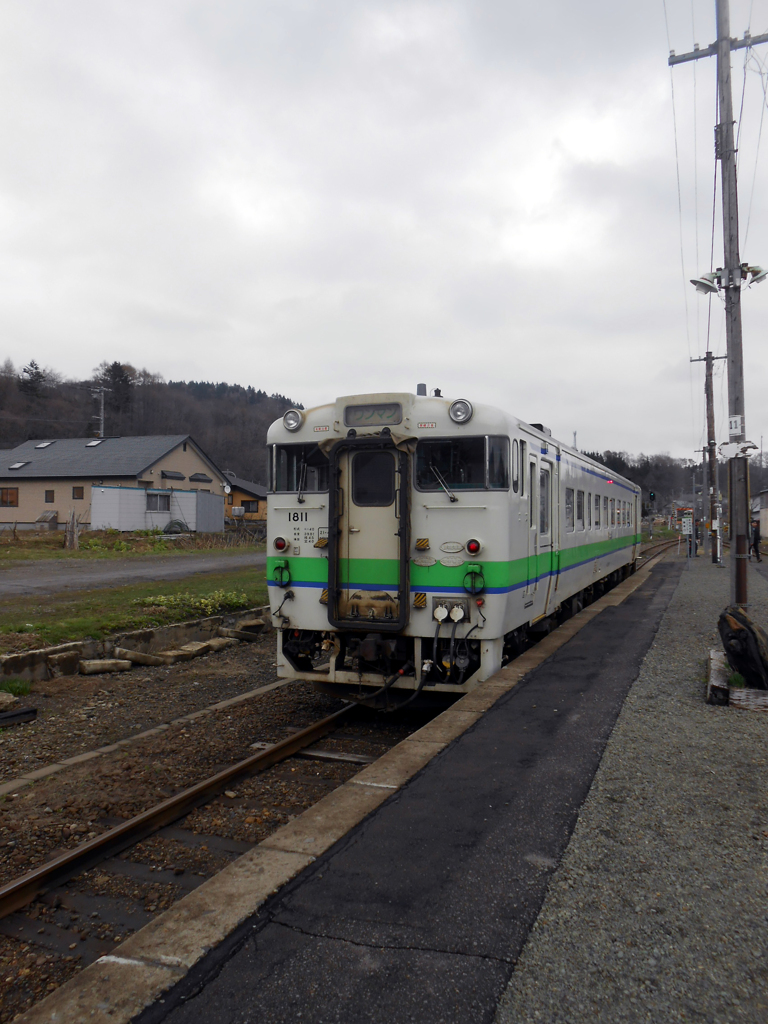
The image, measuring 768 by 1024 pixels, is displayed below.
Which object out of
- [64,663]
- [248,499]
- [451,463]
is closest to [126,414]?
[248,499]

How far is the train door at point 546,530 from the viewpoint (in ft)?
29.3

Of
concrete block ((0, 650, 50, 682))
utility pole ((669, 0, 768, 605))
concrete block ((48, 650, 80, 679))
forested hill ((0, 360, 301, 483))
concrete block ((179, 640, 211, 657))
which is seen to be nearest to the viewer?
concrete block ((0, 650, 50, 682))

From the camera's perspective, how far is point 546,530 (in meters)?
9.30

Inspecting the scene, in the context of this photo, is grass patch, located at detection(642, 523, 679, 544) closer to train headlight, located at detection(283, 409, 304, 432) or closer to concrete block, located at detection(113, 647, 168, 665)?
concrete block, located at detection(113, 647, 168, 665)

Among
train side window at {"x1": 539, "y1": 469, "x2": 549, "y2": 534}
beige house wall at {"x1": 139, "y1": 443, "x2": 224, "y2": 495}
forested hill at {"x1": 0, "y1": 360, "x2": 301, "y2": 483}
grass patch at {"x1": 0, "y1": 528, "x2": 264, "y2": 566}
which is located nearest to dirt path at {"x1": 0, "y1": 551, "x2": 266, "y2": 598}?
grass patch at {"x1": 0, "y1": 528, "x2": 264, "y2": 566}

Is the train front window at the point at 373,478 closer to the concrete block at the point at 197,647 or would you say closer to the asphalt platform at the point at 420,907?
the asphalt platform at the point at 420,907

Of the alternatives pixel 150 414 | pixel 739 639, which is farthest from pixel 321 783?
pixel 150 414

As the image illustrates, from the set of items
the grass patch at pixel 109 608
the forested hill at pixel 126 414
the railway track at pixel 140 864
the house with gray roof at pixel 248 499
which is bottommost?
the railway track at pixel 140 864

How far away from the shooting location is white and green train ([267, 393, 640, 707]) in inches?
276

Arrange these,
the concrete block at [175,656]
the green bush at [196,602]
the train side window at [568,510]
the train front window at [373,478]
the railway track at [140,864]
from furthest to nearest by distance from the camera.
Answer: the green bush at [196,602] < the train side window at [568,510] < the concrete block at [175,656] < the train front window at [373,478] < the railway track at [140,864]

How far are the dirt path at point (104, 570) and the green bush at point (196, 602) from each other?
3702 mm

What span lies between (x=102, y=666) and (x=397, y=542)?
4.99m

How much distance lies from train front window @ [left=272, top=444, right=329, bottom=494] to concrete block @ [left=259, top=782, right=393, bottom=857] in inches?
140

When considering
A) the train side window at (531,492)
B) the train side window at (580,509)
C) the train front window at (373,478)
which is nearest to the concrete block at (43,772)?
the train front window at (373,478)
